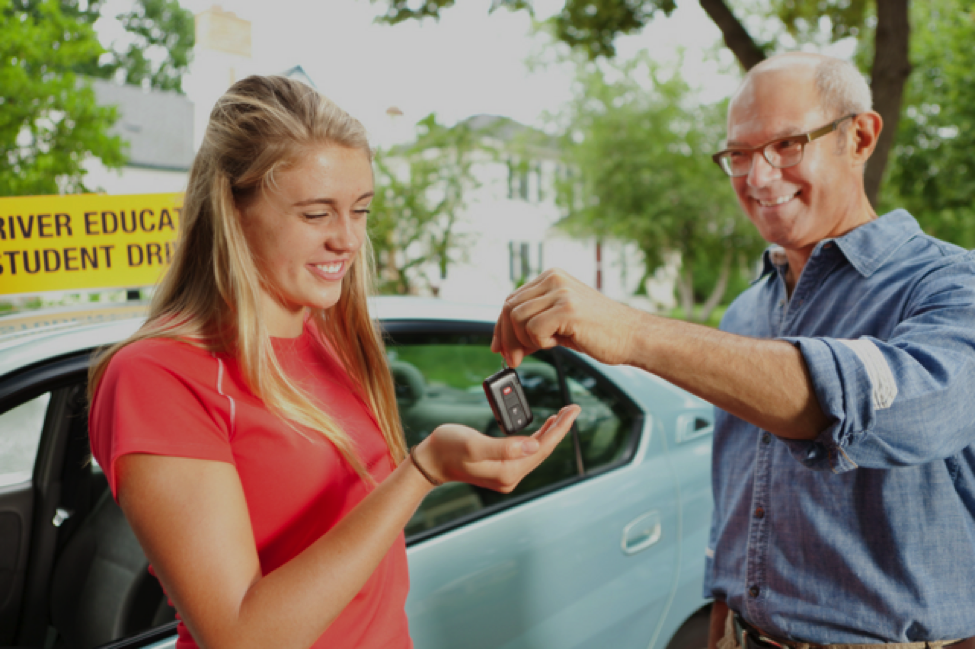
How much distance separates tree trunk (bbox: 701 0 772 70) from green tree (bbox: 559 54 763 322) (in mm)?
17076

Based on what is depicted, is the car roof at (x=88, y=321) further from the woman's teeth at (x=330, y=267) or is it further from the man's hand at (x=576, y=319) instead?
the man's hand at (x=576, y=319)

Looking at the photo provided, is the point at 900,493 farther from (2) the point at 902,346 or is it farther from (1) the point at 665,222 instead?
(1) the point at 665,222

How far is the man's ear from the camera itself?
5.77 feet

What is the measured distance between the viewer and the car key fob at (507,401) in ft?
4.74

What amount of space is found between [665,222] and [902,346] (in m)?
24.1

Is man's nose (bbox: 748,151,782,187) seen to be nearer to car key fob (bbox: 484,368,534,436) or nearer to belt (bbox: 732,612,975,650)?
car key fob (bbox: 484,368,534,436)

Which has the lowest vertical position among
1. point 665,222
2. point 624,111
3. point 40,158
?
point 665,222

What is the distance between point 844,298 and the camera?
1674mm

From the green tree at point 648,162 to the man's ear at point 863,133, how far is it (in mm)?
22810

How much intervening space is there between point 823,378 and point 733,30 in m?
6.69

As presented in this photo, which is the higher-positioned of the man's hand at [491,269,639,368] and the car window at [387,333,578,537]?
the man's hand at [491,269,639,368]

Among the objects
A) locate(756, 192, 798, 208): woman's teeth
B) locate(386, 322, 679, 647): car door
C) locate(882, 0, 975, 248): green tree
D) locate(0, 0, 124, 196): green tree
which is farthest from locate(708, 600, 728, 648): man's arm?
locate(882, 0, 975, 248): green tree

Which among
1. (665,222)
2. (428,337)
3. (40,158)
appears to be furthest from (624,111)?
(428,337)

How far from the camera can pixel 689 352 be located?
126cm
